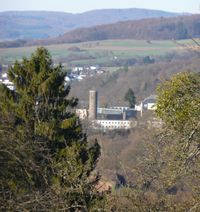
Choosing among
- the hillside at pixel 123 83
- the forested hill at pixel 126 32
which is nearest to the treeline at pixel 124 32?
the forested hill at pixel 126 32

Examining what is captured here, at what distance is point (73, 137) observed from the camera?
11.4 m

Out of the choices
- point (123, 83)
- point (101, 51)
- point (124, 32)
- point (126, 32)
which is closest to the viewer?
point (123, 83)

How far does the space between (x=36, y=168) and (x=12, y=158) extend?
44 cm

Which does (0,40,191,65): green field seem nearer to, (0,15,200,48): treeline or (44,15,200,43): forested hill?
(0,15,200,48): treeline

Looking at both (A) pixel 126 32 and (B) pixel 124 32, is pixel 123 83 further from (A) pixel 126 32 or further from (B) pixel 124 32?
(B) pixel 124 32

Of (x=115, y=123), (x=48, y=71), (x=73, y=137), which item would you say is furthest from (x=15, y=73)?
(x=115, y=123)

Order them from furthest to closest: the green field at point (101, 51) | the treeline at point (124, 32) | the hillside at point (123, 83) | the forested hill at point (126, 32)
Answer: the forested hill at point (126, 32) < the treeline at point (124, 32) < the green field at point (101, 51) < the hillside at point (123, 83)

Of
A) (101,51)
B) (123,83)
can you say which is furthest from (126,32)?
(123,83)

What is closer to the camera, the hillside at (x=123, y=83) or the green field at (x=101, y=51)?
the hillside at (x=123, y=83)

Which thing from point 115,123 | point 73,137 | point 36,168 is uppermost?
point 36,168

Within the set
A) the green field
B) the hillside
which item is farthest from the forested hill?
the hillside

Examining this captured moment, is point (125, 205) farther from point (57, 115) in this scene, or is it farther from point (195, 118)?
point (57, 115)

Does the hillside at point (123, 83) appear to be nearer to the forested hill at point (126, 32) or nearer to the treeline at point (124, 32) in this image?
the treeline at point (124, 32)

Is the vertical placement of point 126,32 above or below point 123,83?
above
